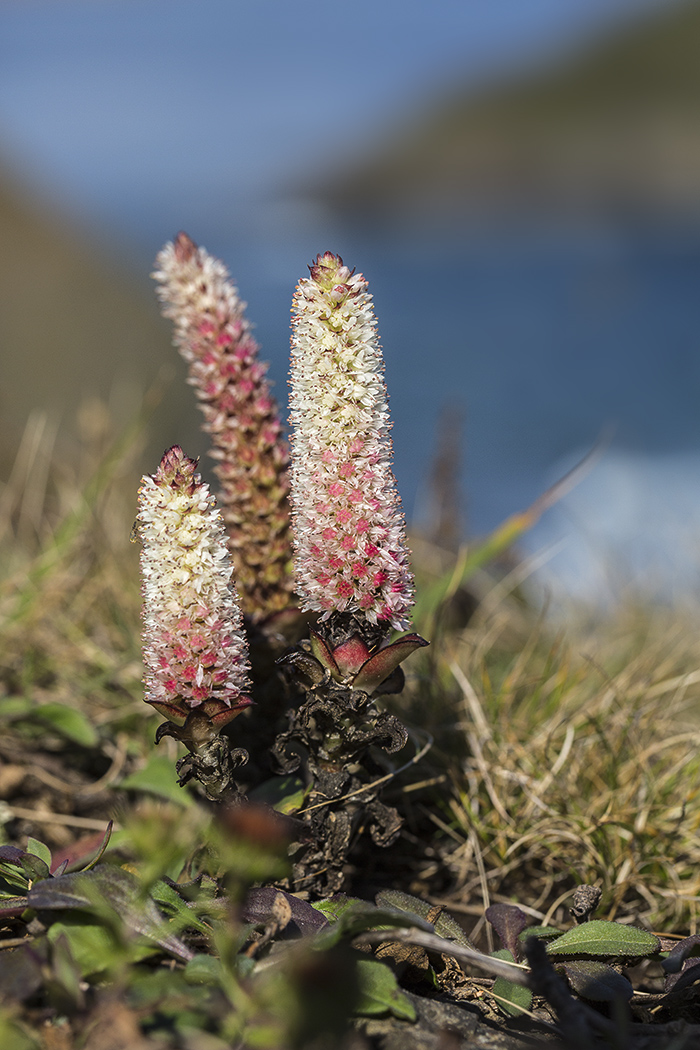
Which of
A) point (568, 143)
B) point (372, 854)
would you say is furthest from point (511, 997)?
point (568, 143)

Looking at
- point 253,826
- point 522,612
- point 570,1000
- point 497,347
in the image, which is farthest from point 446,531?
point 497,347

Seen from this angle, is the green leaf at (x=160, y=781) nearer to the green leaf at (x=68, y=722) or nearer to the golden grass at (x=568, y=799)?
the green leaf at (x=68, y=722)

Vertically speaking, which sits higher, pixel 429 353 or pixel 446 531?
pixel 429 353

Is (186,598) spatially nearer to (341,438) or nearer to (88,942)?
(341,438)

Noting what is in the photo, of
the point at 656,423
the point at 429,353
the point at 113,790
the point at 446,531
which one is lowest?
the point at 113,790

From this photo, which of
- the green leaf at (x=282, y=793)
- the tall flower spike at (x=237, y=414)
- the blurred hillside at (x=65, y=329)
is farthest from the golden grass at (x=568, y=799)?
the blurred hillside at (x=65, y=329)

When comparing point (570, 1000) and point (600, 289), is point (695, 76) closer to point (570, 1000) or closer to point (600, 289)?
point (600, 289)

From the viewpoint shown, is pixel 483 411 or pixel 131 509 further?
pixel 483 411
